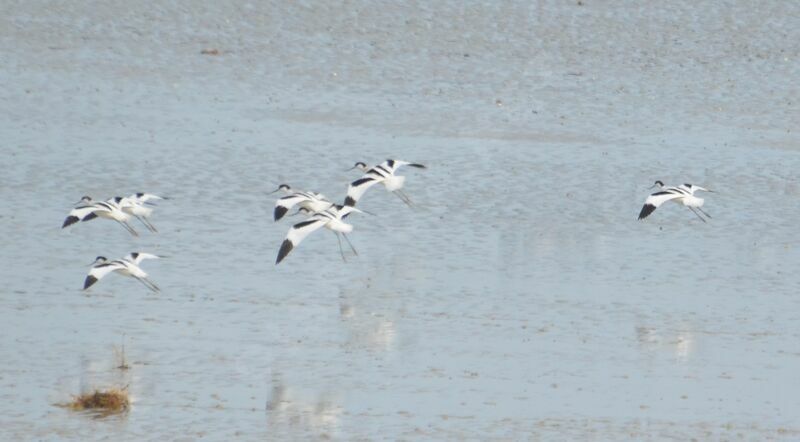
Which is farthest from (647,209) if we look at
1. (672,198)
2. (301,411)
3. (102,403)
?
(102,403)

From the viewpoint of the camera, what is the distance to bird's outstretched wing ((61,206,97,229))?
1716 cm

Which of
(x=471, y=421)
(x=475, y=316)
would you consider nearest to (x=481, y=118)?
(x=475, y=316)

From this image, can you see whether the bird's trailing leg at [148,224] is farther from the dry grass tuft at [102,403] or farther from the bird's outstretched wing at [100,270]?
the dry grass tuft at [102,403]

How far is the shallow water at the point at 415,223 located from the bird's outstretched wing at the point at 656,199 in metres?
0.31

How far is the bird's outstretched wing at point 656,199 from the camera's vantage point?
60.2ft

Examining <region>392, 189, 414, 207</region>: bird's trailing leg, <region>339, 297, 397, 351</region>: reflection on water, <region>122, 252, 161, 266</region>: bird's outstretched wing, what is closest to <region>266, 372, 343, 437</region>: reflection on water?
<region>339, 297, 397, 351</region>: reflection on water

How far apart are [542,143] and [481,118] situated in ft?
5.85

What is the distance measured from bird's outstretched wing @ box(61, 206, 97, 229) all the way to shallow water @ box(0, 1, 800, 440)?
10.0 inches

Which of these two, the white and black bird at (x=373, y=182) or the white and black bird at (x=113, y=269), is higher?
the white and black bird at (x=373, y=182)

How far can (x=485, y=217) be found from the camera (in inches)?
758

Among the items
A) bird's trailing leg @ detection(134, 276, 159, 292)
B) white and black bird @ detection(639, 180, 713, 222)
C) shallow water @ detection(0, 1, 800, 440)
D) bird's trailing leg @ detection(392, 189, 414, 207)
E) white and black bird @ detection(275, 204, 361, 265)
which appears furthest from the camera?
bird's trailing leg @ detection(392, 189, 414, 207)

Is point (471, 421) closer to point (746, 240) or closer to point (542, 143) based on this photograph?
point (746, 240)

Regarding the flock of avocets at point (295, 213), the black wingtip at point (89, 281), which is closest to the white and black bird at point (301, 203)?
the flock of avocets at point (295, 213)

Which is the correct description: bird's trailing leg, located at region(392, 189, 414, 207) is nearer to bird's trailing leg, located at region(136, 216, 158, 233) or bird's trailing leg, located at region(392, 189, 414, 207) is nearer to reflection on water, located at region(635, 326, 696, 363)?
bird's trailing leg, located at region(136, 216, 158, 233)
